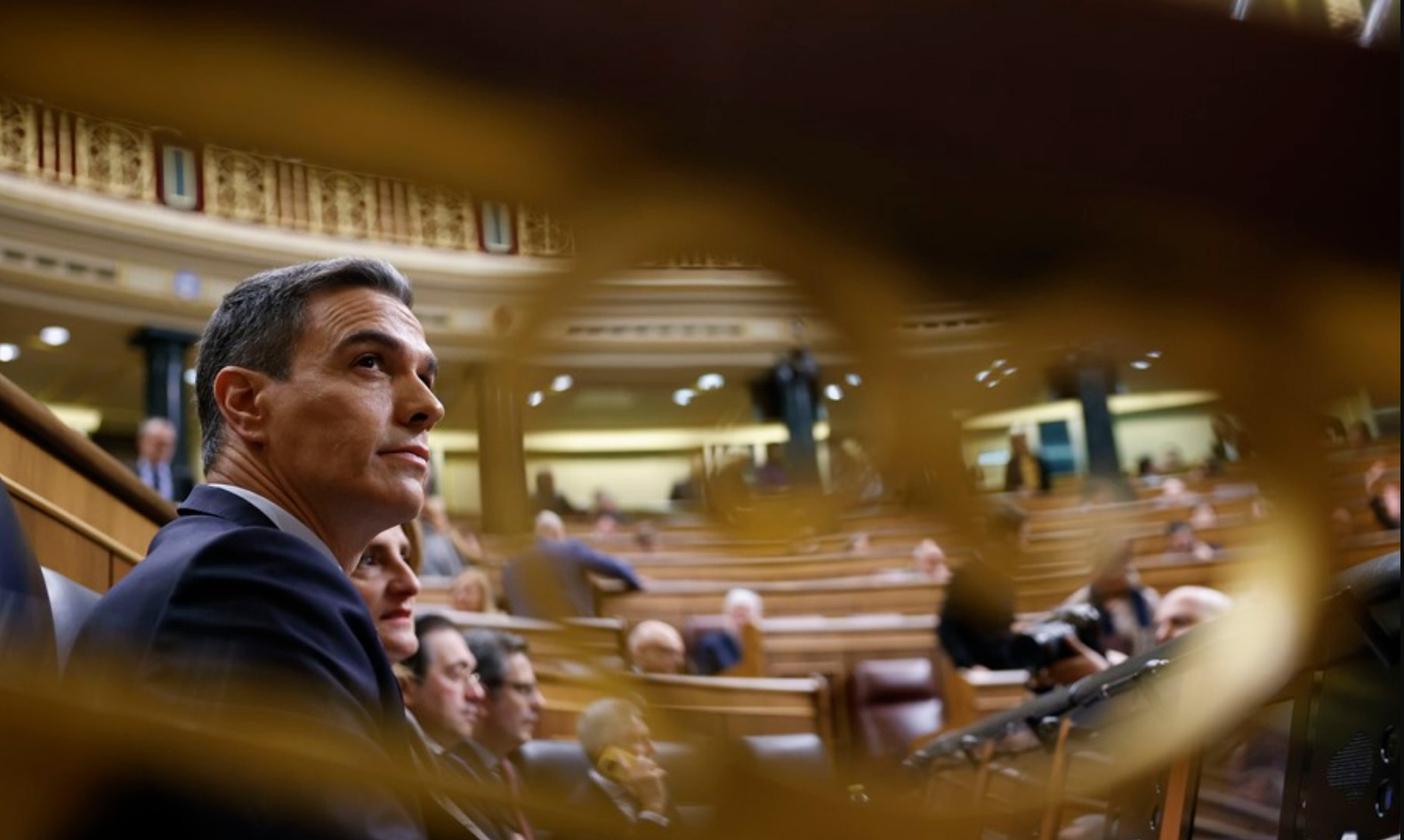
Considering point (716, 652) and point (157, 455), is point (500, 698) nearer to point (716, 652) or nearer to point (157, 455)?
point (716, 652)

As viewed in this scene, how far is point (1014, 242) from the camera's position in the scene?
14 cm

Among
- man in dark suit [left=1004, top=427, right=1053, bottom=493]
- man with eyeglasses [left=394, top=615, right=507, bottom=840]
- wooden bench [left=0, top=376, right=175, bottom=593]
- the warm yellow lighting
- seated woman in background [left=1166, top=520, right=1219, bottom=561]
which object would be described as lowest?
man with eyeglasses [left=394, top=615, right=507, bottom=840]

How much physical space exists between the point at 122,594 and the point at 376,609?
347 mm

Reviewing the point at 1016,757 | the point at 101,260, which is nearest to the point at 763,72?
the point at 1016,757

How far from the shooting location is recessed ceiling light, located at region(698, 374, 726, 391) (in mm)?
200

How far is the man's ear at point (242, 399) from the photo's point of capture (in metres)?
0.42

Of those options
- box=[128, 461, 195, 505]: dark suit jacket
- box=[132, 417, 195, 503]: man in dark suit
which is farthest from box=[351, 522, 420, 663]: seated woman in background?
box=[128, 461, 195, 505]: dark suit jacket

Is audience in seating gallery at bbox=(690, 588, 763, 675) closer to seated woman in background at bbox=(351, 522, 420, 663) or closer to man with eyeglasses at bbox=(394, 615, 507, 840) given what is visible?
man with eyeglasses at bbox=(394, 615, 507, 840)

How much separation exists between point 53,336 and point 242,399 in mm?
4853

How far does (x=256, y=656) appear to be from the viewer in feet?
0.92

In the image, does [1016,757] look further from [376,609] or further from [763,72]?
[763,72]

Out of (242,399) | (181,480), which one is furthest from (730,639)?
(181,480)

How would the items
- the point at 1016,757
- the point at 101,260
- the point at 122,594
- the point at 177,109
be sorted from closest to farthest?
the point at 177,109
the point at 122,594
the point at 1016,757
the point at 101,260

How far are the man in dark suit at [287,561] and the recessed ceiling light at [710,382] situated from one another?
78 mm
